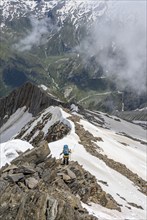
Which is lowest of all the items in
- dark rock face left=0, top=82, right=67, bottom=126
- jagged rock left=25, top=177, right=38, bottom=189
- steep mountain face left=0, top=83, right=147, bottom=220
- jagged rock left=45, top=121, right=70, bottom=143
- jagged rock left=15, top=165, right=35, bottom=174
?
dark rock face left=0, top=82, right=67, bottom=126

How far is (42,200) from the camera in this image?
27.8m

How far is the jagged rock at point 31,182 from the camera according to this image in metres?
32.0

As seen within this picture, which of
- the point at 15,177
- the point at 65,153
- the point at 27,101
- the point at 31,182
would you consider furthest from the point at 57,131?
the point at 27,101

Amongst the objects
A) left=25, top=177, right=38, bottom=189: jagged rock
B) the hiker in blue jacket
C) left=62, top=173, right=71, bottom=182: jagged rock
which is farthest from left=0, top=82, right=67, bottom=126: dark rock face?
left=25, top=177, right=38, bottom=189: jagged rock

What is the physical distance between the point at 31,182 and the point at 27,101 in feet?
429

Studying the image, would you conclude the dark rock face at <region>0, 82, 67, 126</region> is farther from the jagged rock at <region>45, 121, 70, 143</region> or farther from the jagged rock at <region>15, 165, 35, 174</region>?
the jagged rock at <region>15, 165, 35, 174</region>

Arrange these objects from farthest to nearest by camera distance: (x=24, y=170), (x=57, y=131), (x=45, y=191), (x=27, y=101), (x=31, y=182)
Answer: (x=27, y=101)
(x=57, y=131)
(x=24, y=170)
(x=31, y=182)
(x=45, y=191)

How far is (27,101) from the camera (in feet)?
533

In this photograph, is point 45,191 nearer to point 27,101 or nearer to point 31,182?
point 31,182

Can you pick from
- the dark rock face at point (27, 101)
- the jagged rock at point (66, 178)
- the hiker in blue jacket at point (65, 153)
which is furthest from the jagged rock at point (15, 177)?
the dark rock face at point (27, 101)

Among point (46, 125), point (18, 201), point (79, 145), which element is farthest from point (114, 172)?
point (46, 125)

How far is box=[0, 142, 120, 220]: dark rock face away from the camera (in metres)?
27.5

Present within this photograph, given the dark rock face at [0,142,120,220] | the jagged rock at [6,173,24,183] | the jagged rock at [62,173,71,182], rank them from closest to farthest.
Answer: the dark rock face at [0,142,120,220] < the jagged rock at [6,173,24,183] < the jagged rock at [62,173,71,182]

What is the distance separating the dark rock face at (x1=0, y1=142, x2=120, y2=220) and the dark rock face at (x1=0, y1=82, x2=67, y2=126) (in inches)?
4207
